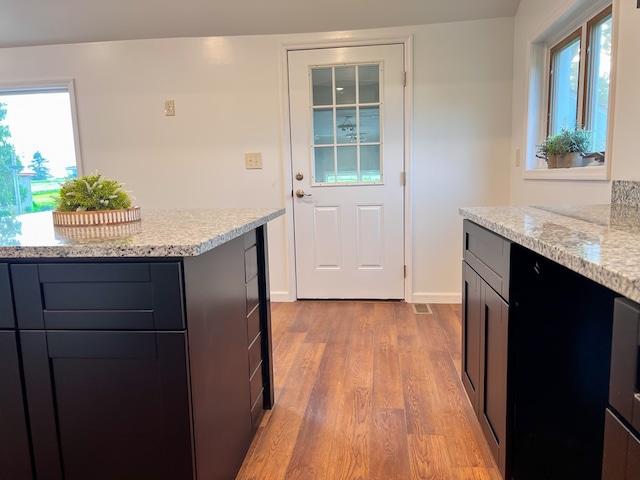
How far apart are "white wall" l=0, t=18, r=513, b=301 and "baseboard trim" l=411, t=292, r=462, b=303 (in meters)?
0.02

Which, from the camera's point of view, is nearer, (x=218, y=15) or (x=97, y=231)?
(x=97, y=231)

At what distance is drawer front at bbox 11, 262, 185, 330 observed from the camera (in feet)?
3.12

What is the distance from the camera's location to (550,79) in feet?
8.52

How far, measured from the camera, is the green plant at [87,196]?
136 cm

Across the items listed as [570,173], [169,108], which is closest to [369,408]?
[570,173]

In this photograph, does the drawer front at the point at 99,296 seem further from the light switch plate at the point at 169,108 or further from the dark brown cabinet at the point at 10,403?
the light switch plate at the point at 169,108

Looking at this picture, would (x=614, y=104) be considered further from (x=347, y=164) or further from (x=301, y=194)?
(x=301, y=194)

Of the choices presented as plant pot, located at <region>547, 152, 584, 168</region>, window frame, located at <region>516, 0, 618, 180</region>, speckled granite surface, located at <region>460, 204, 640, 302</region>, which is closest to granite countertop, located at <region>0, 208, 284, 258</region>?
speckled granite surface, located at <region>460, 204, 640, 302</region>

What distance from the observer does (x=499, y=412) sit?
129cm

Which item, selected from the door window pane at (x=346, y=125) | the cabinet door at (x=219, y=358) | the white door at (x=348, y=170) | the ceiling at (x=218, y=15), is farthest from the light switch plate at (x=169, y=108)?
the cabinet door at (x=219, y=358)

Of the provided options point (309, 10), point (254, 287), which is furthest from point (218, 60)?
point (254, 287)

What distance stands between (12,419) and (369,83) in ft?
9.26

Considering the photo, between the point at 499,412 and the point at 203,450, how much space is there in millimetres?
867

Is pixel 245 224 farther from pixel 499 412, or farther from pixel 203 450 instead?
pixel 499 412
